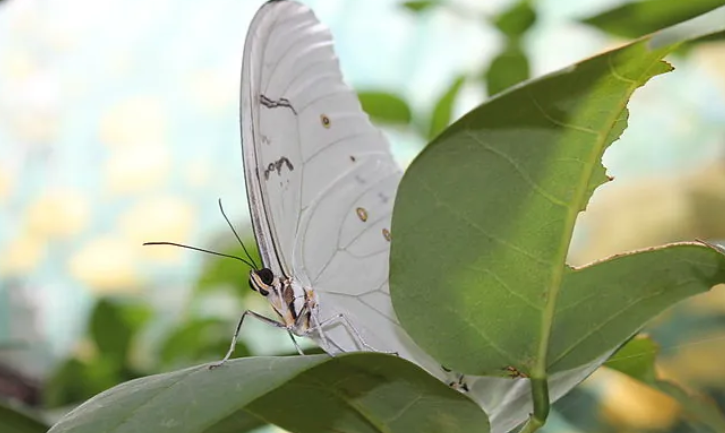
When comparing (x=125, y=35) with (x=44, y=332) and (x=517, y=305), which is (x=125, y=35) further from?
(x=517, y=305)

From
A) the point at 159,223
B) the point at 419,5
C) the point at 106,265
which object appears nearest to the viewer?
the point at 419,5

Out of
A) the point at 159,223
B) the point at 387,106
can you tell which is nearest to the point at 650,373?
the point at 387,106

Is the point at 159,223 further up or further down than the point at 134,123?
further down

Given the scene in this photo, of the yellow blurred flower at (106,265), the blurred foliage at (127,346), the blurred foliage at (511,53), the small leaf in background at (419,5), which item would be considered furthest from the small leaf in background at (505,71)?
the yellow blurred flower at (106,265)

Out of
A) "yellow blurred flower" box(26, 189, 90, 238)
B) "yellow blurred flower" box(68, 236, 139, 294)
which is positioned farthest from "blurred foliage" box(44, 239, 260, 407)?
"yellow blurred flower" box(26, 189, 90, 238)

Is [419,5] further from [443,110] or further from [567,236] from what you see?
[567,236]

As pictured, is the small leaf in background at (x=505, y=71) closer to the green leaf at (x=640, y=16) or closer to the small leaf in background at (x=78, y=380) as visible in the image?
the green leaf at (x=640, y=16)
